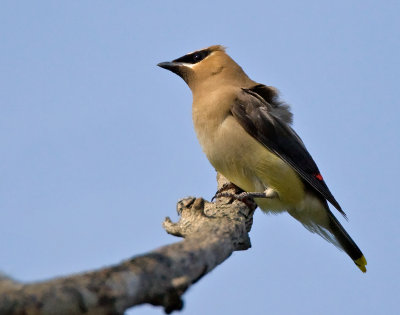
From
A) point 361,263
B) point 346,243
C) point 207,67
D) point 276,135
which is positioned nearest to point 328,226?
point 346,243

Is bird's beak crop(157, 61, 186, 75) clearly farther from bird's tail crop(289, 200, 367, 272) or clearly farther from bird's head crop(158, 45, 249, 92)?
bird's tail crop(289, 200, 367, 272)

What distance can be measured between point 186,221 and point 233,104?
1.74m

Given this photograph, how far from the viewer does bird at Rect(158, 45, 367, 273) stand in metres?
5.33

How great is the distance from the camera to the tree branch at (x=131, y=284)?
7.30 ft

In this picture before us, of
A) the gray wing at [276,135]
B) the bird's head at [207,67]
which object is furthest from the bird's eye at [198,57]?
the gray wing at [276,135]

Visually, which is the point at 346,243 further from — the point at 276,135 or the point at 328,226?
the point at 276,135

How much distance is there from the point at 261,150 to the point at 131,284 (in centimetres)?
305

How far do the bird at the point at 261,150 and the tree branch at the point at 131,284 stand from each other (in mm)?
1680

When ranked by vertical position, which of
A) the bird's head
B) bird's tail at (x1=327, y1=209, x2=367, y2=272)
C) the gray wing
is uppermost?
the bird's head

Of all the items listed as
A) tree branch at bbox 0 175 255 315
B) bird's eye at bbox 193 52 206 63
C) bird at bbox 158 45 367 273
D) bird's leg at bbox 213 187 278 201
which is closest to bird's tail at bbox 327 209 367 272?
bird at bbox 158 45 367 273

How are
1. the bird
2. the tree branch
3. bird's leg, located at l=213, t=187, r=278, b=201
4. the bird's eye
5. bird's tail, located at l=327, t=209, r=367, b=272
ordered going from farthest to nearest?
the bird's eye, bird's tail, located at l=327, t=209, r=367, b=272, the bird, bird's leg, located at l=213, t=187, r=278, b=201, the tree branch

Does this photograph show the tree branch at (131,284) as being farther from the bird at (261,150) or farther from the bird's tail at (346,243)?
the bird's tail at (346,243)

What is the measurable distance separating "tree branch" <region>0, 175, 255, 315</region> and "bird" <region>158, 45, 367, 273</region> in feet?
5.51

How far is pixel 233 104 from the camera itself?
17.9 feet
